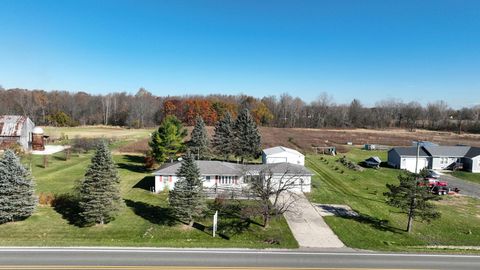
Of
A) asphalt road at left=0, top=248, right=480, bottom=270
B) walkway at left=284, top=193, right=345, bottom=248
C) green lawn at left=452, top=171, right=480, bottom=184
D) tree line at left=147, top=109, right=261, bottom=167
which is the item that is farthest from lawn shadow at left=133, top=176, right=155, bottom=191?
green lawn at left=452, top=171, right=480, bottom=184

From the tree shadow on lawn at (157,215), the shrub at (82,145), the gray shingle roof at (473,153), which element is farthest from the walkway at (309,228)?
the shrub at (82,145)

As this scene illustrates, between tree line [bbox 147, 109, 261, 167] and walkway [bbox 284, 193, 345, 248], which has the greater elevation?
tree line [bbox 147, 109, 261, 167]

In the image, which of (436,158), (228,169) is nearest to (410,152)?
(436,158)

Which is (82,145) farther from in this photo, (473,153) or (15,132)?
(473,153)

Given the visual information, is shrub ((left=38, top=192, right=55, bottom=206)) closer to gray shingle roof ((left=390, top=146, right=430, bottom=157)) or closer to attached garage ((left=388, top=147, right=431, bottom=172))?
attached garage ((left=388, top=147, right=431, bottom=172))

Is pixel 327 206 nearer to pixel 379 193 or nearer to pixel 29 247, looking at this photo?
pixel 379 193
